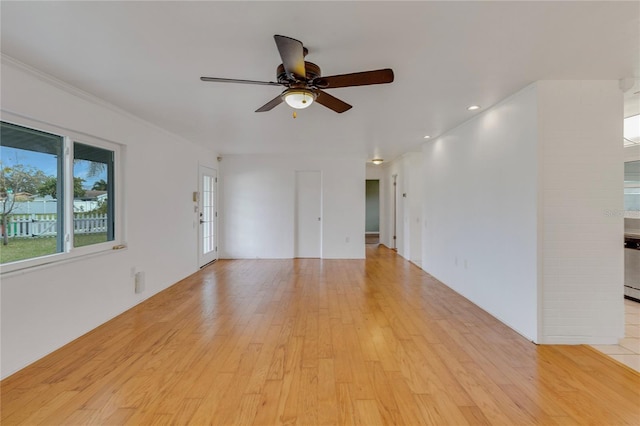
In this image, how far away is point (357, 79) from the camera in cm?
205

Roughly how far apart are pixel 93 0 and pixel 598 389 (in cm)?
401

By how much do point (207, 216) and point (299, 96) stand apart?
476 cm

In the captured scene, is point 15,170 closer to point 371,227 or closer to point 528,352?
point 528,352

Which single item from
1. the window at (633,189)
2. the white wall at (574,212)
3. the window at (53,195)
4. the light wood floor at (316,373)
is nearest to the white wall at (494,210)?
the white wall at (574,212)

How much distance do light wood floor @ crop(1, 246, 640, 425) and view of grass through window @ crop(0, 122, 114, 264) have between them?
0.99 meters

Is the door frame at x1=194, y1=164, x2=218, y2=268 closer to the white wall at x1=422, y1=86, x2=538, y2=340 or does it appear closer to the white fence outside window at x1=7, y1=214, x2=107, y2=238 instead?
the white fence outside window at x1=7, y1=214, x2=107, y2=238

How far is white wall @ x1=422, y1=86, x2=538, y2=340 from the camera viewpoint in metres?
2.81

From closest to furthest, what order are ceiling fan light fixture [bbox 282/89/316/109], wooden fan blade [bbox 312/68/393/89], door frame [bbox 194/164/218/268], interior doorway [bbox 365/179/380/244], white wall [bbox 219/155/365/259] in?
wooden fan blade [bbox 312/68/393/89] < ceiling fan light fixture [bbox 282/89/316/109] < door frame [bbox 194/164/218/268] < white wall [bbox 219/155/365/259] < interior doorway [bbox 365/179/380/244]

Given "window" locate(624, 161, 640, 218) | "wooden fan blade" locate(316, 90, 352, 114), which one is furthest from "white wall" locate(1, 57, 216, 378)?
"window" locate(624, 161, 640, 218)

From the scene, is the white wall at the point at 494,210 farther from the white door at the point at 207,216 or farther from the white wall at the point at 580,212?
the white door at the point at 207,216

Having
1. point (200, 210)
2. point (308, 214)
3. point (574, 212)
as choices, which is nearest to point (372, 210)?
point (308, 214)

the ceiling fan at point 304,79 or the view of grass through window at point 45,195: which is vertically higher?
the ceiling fan at point 304,79

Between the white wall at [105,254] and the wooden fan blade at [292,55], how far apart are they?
2171 millimetres

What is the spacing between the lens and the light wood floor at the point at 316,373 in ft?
6.00
